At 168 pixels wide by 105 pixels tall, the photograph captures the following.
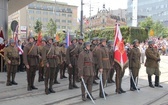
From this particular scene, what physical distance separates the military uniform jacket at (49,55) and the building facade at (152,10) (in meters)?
97.5

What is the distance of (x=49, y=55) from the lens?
9.98 metres

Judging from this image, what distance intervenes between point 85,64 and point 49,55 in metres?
1.64

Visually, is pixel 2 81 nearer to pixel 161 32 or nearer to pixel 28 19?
pixel 161 32

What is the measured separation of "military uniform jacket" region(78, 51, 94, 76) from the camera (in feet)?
29.0

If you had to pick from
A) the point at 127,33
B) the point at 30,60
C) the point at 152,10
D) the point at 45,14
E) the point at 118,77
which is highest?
the point at 152,10

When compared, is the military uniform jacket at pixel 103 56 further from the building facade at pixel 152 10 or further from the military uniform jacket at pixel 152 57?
the building facade at pixel 152 10

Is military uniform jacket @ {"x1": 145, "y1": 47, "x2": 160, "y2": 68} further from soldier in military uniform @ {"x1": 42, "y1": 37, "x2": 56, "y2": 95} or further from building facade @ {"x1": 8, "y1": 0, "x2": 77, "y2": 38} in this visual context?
building facade @ {"x1": 8, "y1": 0, "x2": 77, "y2": 38}

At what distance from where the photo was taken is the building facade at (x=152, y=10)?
107m

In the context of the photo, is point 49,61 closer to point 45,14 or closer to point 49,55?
point 49,55

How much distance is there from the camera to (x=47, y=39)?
10023 mm

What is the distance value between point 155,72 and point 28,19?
10628cm

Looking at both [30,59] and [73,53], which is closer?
[30,59]

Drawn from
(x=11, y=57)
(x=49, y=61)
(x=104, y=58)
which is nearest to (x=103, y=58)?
(x=104, y=58)

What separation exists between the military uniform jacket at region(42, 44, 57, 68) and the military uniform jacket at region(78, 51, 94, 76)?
1.50 meters
